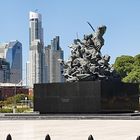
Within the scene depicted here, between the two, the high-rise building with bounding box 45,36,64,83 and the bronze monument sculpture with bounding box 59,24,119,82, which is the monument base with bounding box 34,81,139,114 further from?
the high-rise building with bounding box 45,36,64,83

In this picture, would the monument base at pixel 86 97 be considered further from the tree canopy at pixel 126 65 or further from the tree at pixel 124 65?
the tree at pixel 124 65

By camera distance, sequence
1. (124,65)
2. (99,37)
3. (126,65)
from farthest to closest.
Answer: (124,65) < (126,65) < (99,37)

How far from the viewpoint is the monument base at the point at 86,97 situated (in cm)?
3127

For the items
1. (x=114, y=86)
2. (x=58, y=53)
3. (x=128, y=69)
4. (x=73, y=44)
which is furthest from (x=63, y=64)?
(x=58, y=53)

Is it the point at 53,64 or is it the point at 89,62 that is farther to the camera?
the point at 53,64

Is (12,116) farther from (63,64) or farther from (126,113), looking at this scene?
(126,113)

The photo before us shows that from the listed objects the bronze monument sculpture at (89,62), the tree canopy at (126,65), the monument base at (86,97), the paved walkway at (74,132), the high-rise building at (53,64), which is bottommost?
the paved walkway at (74,132)

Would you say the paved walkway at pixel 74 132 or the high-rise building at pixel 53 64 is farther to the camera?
the high-rise building at pixel 53 64

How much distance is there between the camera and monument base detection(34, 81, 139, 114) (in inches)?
1231

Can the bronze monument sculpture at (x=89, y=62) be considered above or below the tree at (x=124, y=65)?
below

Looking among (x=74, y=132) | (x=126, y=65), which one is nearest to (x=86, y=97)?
(x=74, y=132)

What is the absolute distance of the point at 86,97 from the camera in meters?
31.6

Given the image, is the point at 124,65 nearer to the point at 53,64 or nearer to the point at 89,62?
the point at 89,62

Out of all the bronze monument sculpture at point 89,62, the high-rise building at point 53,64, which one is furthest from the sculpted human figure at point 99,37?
the high-rise building at point 53,64
